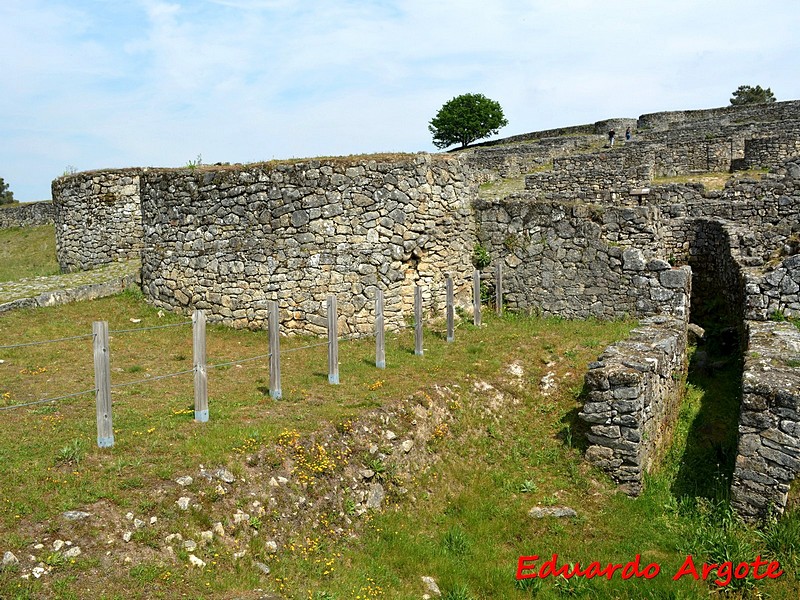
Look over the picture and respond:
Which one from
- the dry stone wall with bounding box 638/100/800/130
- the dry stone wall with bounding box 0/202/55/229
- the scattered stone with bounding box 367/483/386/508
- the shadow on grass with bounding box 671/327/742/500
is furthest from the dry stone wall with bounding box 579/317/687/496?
the dry stone wall with bounding box 0/202/55/229

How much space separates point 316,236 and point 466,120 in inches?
2024

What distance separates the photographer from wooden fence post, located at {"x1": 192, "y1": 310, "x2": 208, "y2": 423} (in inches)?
304

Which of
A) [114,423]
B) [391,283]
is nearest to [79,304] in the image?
[391,283]

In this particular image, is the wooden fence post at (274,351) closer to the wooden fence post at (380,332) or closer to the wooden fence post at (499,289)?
the wooden fence post at (380,332)

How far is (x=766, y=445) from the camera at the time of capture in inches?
277

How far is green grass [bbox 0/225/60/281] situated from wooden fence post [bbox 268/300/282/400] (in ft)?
60.4

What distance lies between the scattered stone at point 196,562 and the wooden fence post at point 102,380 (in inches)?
76.7

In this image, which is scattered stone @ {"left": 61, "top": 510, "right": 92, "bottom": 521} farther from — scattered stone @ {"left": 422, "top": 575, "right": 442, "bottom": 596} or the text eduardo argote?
the text eduardo argote

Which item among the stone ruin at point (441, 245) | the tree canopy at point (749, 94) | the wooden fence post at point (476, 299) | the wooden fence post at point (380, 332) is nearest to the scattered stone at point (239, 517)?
the wooden fence post at point (380, 332)

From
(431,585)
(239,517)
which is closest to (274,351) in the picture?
(239,517)

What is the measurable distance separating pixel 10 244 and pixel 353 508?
118 ft

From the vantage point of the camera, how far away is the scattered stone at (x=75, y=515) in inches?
221

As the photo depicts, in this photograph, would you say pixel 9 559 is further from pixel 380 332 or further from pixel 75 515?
pixel 380 332

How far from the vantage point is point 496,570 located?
6738 mm
